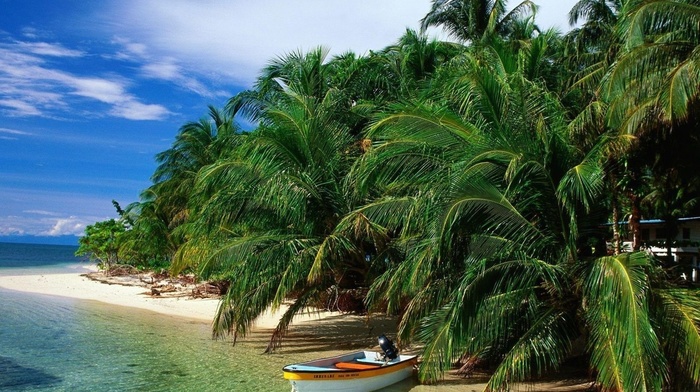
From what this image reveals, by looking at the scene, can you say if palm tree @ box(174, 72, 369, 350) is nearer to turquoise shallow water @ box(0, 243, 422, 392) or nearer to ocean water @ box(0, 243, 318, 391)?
turquoise shallow water @ box(0, 243, 422, 392)

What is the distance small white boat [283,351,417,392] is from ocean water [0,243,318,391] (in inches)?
50.8

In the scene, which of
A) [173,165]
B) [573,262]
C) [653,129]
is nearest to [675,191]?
[653,129]

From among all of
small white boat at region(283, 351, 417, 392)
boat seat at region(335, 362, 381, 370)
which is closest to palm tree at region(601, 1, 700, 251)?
small white boat at region(283, 351, 417, 392)

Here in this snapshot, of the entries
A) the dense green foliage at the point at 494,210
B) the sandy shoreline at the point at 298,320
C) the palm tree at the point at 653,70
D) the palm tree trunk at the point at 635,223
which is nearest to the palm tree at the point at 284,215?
the dense green foliage at the point at 494,210

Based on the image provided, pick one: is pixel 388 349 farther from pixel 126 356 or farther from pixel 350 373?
pixel 126 356

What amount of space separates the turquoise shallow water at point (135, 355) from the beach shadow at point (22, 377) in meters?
0.02

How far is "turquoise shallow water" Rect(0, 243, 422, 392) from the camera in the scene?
12.2m

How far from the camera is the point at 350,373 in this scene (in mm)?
10562

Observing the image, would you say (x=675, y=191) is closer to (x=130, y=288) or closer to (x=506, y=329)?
(x=506, y=329)

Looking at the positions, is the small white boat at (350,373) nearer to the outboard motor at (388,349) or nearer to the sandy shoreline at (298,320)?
the outboard motor at (388,349)

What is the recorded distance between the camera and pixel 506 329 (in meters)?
9.64

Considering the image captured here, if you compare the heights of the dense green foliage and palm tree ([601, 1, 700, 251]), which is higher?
palm tree ([601, 1, 700, 251])

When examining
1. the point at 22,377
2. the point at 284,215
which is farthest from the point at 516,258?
the point at 22,377

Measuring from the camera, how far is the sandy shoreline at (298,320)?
36.6 feet
